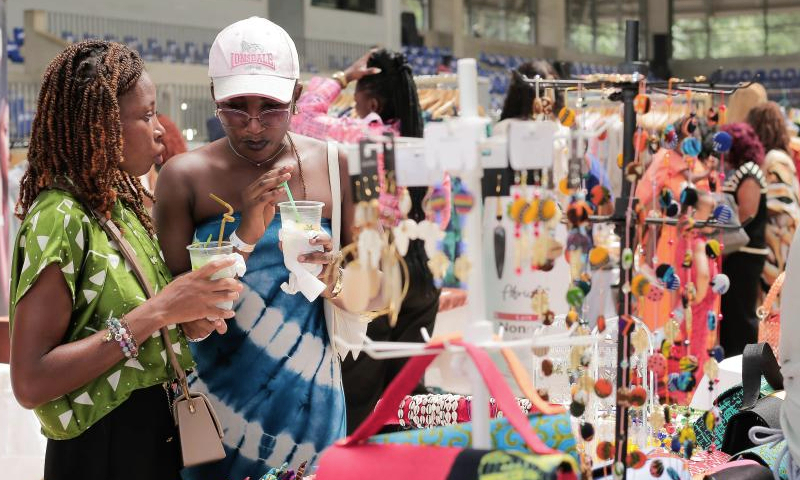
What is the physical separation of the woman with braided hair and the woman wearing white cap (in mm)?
171

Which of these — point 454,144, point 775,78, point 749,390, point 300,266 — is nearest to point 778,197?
point 749,390

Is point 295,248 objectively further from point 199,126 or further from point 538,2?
point 538,2

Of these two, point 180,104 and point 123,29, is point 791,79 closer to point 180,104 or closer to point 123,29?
point 123,29

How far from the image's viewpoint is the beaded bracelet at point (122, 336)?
1529mm

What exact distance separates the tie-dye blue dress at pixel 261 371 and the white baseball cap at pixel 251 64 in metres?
Result: 0.24

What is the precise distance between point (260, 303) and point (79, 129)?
0.47 metres

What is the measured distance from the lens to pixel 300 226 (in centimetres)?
167

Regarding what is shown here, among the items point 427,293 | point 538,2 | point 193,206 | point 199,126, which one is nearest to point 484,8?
point 538,2

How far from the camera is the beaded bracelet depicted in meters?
1.53

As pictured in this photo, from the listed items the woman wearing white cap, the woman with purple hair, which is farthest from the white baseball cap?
the woman with purple hair

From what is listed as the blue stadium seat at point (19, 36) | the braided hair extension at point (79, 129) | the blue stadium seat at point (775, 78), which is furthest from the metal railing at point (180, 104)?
the blue stadium seat at point (775, 78)

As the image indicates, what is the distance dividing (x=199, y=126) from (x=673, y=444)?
31.1 ft

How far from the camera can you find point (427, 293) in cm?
330

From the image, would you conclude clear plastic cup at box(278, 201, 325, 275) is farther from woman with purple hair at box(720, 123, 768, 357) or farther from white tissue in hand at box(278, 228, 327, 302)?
woman with purple hair at box(720, 123, 768, 357)
